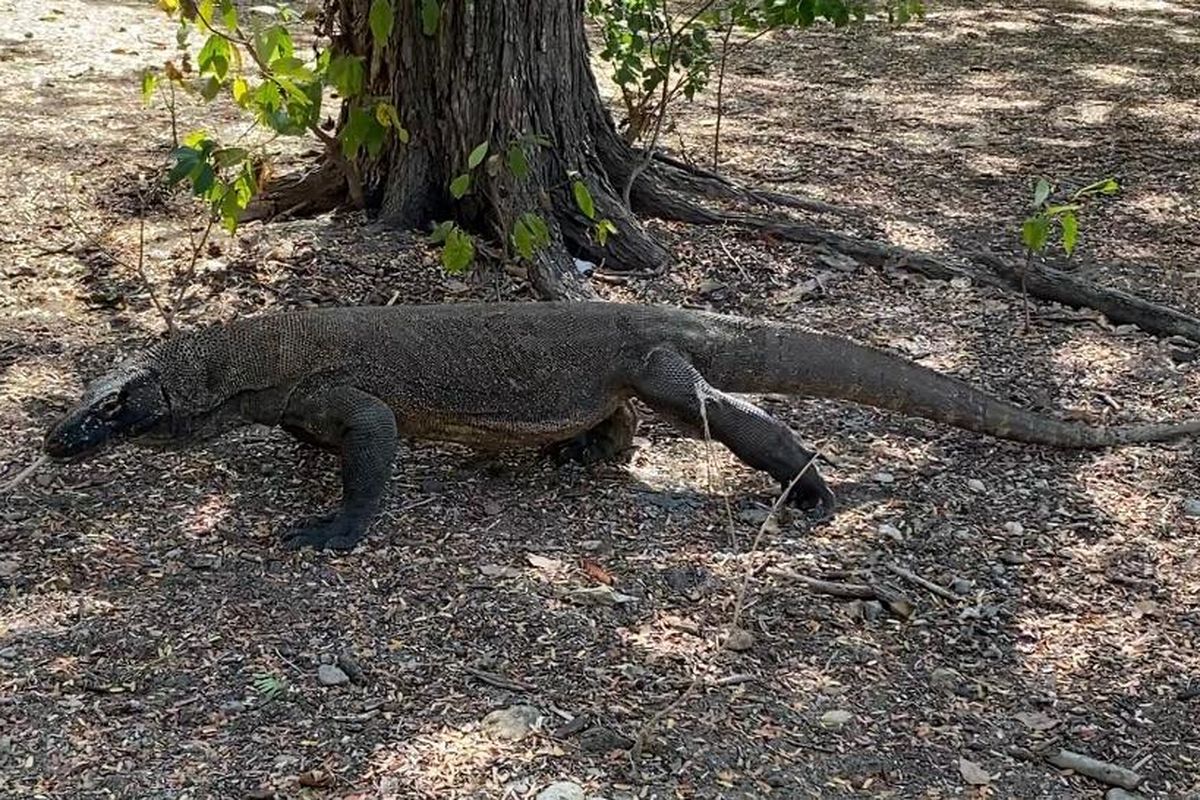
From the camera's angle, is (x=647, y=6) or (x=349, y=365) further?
(x=647, y=6)

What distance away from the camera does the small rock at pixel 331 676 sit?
3.03m

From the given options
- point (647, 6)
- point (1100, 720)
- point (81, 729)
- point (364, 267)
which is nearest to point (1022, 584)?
point (1100, 720)

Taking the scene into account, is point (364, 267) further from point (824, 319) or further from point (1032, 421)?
point (1032, 421)

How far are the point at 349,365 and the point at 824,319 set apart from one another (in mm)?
2124

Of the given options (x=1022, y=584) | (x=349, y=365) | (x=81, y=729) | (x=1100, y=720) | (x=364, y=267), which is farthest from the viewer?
(x=364, y=267)

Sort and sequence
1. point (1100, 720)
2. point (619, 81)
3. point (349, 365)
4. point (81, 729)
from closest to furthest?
point (81, 729) < point (1100, 720) < point (349, 365) < point (619, 81)

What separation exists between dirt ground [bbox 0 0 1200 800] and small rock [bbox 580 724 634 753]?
0.05 feet

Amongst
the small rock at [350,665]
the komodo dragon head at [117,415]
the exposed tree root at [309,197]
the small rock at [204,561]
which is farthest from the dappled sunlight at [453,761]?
the exposed tree root at [309,197]

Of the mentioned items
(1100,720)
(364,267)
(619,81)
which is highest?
(619,81)

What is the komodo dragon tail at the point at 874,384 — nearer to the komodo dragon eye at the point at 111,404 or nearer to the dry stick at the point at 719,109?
the komodo dragon eye at the point at 111,404

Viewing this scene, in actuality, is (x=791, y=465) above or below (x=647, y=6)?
below

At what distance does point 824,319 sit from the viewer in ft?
17.1

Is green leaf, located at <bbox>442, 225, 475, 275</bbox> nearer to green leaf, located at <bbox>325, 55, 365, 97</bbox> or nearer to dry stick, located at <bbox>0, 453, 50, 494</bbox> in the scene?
green leaf, located at <bbox>325, 55, 365, 97</bbox>

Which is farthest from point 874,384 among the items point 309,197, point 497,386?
point 309,197
